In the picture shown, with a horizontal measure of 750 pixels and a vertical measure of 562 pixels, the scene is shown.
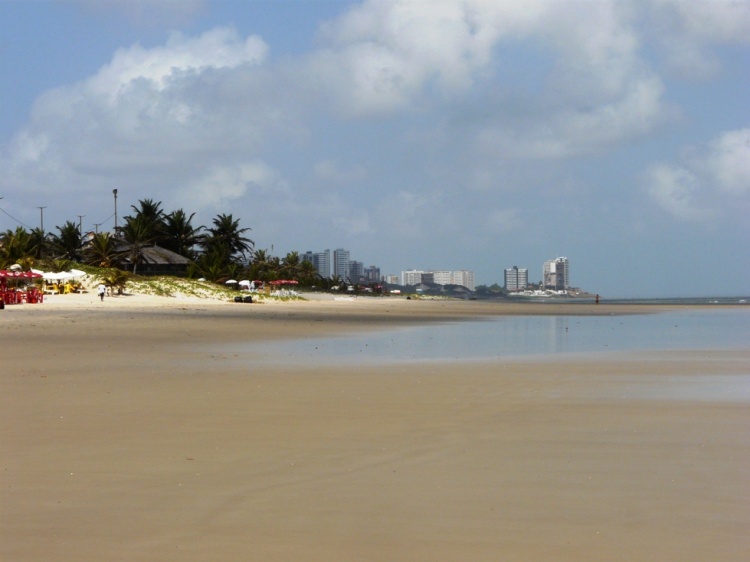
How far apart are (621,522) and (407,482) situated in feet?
5.24

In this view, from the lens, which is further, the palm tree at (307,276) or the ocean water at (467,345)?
the palm tree at (307,276)

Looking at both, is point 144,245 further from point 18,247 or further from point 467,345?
point 467,345

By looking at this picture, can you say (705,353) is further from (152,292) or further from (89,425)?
(152,292)

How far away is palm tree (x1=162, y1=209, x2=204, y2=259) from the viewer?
91.6m

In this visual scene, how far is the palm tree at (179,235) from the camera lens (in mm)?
91625

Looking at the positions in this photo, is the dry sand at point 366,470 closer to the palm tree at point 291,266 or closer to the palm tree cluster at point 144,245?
the palm tree cluster at point 144,245

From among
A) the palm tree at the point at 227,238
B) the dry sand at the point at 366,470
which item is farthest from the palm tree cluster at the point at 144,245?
the dry sand at the point at 366,470

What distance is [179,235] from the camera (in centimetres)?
9212

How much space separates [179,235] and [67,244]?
13087 mm

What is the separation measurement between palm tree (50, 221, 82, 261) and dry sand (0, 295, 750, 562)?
74.6 metres

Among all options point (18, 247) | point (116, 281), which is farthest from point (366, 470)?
point (18, 247)

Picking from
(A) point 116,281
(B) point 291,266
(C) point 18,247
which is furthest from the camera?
(B) point 291,266

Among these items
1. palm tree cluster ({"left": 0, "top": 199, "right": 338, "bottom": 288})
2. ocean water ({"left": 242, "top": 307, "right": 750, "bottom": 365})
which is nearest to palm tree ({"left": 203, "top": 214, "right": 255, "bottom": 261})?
palm tree cluster ({"left": 0, "top": 199, "right": 338, "bottom": 288})

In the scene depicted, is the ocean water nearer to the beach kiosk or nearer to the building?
the beach kiosk
